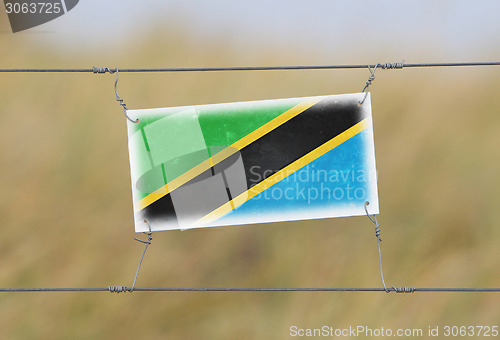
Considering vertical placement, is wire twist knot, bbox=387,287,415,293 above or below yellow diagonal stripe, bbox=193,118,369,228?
below

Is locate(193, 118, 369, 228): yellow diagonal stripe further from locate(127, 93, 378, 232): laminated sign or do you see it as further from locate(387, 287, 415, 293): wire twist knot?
locate(387, 287, 415, 293): wire twist knot

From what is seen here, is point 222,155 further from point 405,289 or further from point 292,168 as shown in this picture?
point 405,289

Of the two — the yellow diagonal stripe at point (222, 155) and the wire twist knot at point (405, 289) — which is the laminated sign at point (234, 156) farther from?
the wire twist knot at point (405, 289)

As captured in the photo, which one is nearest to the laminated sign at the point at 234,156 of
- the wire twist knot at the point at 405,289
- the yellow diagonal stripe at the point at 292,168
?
the yellow diagonal stripe at the point at 292,168

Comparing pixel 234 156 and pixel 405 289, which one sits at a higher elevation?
pixel 234 156

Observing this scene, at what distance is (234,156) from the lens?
3.35 ft

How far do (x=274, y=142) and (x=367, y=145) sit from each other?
0.18m

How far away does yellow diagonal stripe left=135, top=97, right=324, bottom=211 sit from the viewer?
1024 millimetres

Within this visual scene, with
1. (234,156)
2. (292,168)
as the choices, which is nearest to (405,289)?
(292,168)

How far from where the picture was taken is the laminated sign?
102cm

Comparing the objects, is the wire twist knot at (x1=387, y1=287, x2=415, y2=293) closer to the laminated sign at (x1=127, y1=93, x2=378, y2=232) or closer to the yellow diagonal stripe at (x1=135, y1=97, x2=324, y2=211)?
the laminated sign at (x1=127, y1=93, x2=378, y2=232)

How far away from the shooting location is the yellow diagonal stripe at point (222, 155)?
1.02 m

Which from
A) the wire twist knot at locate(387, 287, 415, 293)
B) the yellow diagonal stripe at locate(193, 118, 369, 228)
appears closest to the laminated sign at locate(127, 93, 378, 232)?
the yellow diagonal stripe at locate(193, 118, 369, 228)

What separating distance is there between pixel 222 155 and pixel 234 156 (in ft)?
0.08
